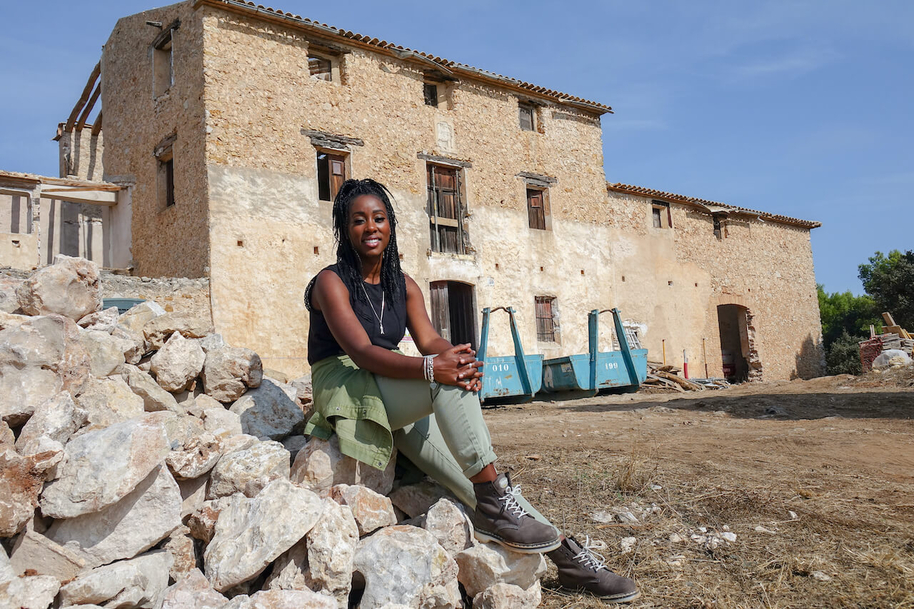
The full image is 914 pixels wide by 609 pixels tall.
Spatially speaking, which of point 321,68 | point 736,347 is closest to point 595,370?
point 321,68

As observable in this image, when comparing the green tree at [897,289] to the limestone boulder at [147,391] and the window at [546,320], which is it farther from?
the limestone boulder at [147,391]

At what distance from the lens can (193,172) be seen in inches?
465

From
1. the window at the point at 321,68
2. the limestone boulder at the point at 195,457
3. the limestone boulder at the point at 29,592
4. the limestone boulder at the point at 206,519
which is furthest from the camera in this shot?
the window at the point at 321,68

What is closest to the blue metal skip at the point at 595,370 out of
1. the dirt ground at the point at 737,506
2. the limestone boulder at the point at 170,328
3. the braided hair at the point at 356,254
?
the dirt ground at the point at 737,506

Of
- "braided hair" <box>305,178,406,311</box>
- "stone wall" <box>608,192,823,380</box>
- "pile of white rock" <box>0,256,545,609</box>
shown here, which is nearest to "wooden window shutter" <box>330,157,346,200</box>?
"stone wall" <box>608,192,823,380</box>

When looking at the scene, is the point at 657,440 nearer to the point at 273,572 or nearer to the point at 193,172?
the point at 273,572

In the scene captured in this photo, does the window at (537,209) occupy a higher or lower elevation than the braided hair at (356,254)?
higher

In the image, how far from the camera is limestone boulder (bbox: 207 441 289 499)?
2.54m

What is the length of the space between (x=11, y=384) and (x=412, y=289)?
5.26 ft

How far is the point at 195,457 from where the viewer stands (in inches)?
99.4

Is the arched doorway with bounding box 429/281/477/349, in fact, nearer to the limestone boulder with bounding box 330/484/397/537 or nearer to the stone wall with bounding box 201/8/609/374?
the stone wall with bounding box 201/8/609/374

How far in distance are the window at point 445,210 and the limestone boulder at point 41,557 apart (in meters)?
12.4

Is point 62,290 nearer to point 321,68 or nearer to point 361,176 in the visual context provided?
point 361,176

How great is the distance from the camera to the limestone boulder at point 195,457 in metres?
2.49
